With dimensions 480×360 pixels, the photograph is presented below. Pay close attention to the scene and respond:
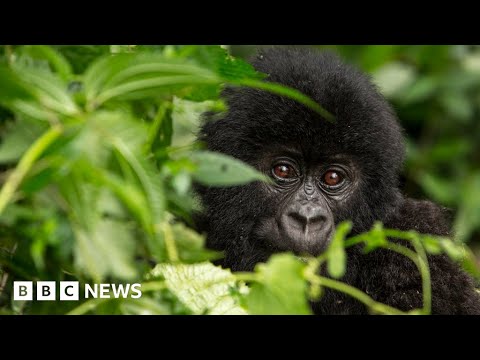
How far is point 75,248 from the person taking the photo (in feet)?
7.25

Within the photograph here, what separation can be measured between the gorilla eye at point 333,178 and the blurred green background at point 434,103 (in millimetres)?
3828

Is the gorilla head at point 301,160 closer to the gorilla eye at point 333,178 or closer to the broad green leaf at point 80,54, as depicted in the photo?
the gorilla eye at point 333,178

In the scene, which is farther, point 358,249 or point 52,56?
point 358,249

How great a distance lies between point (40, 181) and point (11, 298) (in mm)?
781

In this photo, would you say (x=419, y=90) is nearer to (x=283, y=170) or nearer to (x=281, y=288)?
(x=283, y=170)

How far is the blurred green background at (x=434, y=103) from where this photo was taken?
800 cm

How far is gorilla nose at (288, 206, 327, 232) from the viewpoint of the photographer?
3.85m

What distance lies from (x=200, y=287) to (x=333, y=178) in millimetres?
1620

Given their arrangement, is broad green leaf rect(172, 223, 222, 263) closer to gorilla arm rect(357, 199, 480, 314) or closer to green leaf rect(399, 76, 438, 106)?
gorilla arm rect(357, 199, 480, 314)

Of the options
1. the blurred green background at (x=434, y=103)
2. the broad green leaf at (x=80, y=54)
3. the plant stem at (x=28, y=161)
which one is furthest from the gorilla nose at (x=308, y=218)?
the blurred green background at (x=434, y=103)

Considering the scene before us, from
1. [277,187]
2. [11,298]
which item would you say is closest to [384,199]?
[277,187]

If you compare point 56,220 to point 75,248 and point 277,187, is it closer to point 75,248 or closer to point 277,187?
point 75,248

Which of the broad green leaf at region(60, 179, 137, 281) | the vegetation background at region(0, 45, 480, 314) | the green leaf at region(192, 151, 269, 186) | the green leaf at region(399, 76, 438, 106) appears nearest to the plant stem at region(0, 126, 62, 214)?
the vegetation background at region(0, 45, 480, 314)

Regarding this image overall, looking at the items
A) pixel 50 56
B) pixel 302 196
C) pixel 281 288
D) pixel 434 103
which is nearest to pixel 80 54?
pixel 50 56
